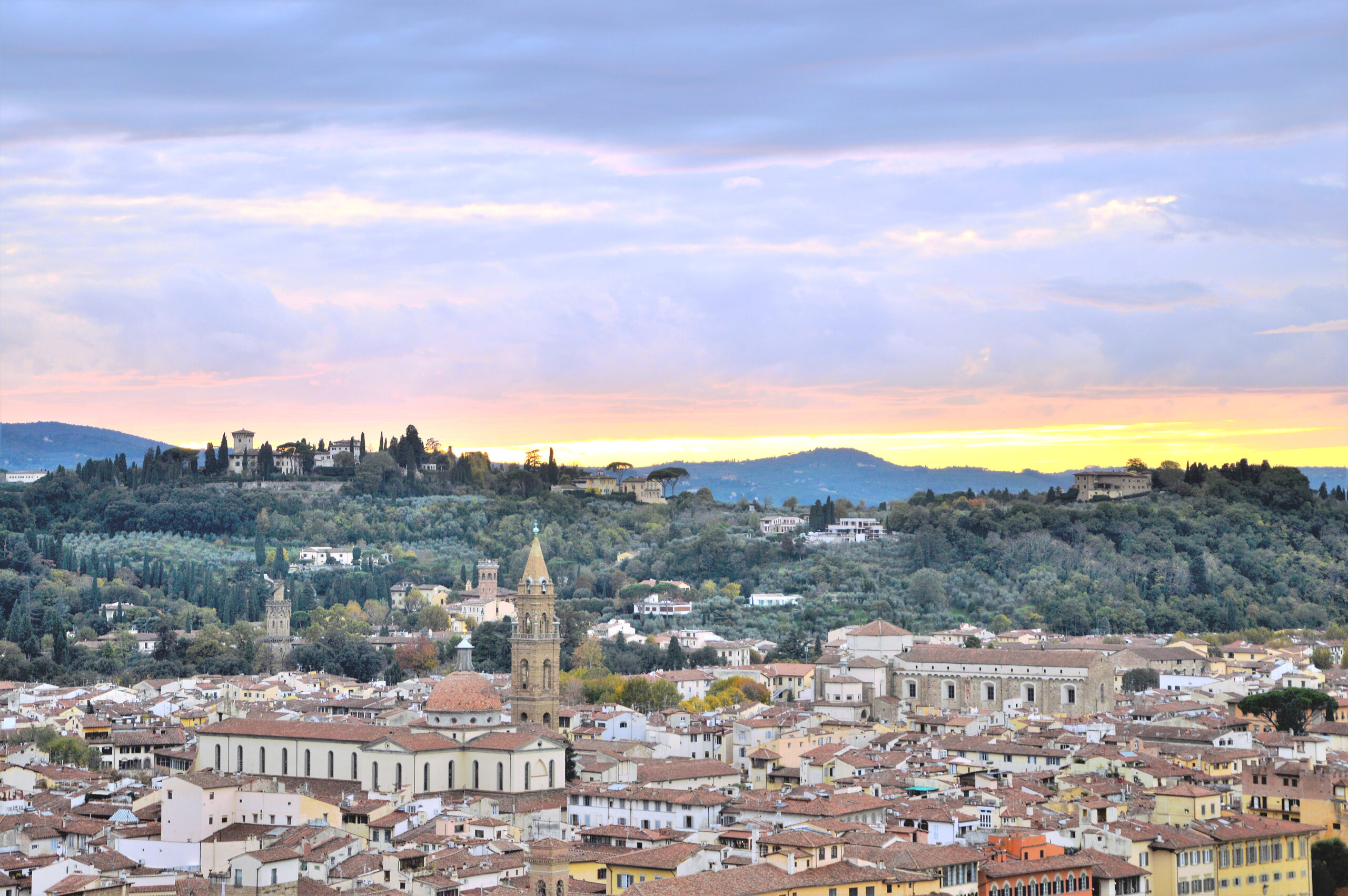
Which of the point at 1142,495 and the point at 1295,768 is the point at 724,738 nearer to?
the point at 1295,768

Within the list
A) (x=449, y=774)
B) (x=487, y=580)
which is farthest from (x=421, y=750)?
(x=487, y=580)

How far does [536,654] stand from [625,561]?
186 feet

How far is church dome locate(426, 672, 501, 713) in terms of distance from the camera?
41.1 metres

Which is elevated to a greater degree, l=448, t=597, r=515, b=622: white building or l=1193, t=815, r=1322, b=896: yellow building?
l=448, t=597, r=515, b=622: white building

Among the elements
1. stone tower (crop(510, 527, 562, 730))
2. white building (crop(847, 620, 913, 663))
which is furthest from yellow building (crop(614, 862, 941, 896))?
white building (crop(847, 620, 913, 663))

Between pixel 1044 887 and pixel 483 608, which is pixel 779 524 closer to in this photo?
pixel 483 608

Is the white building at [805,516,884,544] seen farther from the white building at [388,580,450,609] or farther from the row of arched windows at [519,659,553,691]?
the row of arched windows at [519,659,553,691]

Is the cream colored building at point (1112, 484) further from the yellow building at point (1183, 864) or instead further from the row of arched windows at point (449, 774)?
the yellow building at point (1183, 864)

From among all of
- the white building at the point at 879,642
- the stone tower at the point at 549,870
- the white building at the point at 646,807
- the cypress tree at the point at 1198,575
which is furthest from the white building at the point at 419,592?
the stone tower at the point at 549,870

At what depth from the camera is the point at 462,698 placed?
4125 cm

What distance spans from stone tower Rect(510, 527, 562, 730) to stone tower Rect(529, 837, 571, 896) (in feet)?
61.7

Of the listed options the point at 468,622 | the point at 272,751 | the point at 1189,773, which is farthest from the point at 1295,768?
the point at 468,622

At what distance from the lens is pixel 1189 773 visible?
3834 centimetres

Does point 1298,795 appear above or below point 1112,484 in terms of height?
below
